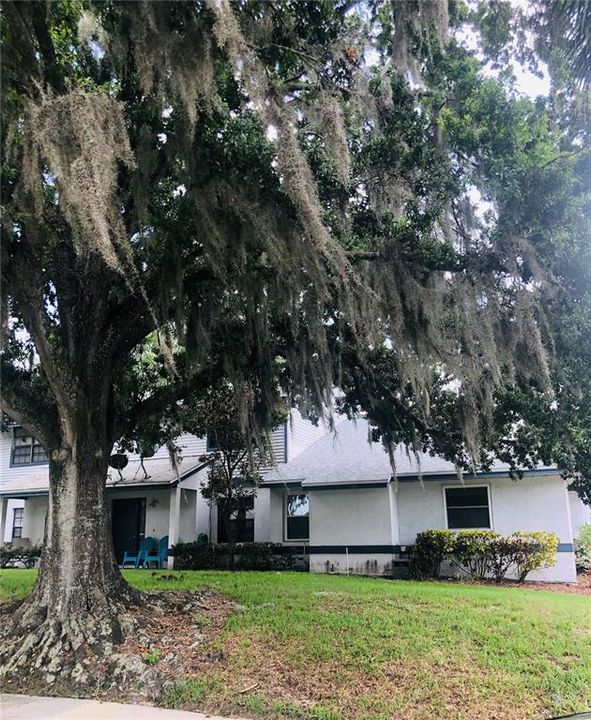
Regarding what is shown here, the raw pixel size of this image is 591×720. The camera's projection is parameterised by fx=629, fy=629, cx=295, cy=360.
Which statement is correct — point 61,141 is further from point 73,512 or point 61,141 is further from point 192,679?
point 192,679

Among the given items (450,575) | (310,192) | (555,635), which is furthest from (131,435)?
(450,575)

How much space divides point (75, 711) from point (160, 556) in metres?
11.8

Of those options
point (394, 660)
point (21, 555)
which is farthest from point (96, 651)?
point (21, 555)

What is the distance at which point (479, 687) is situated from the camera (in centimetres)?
617

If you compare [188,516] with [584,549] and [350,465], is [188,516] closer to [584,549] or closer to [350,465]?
[350,465]

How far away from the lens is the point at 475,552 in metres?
14.0

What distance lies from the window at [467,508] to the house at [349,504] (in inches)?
0.9

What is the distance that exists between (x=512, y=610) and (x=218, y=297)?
6.09 meters

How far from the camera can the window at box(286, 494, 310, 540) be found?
55.6 ft

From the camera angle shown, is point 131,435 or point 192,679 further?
point 131,435

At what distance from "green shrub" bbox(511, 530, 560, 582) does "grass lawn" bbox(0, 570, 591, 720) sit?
4.08 m

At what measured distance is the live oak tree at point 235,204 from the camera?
559 centimetres

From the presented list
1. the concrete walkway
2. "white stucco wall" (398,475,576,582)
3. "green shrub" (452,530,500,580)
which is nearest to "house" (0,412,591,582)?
"white stucco wall" (398,475,576,582)

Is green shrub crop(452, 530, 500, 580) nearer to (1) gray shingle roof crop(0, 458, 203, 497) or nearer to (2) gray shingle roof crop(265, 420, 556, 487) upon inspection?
(2) gray shingle roof crop(265, 420, 556, 487)
